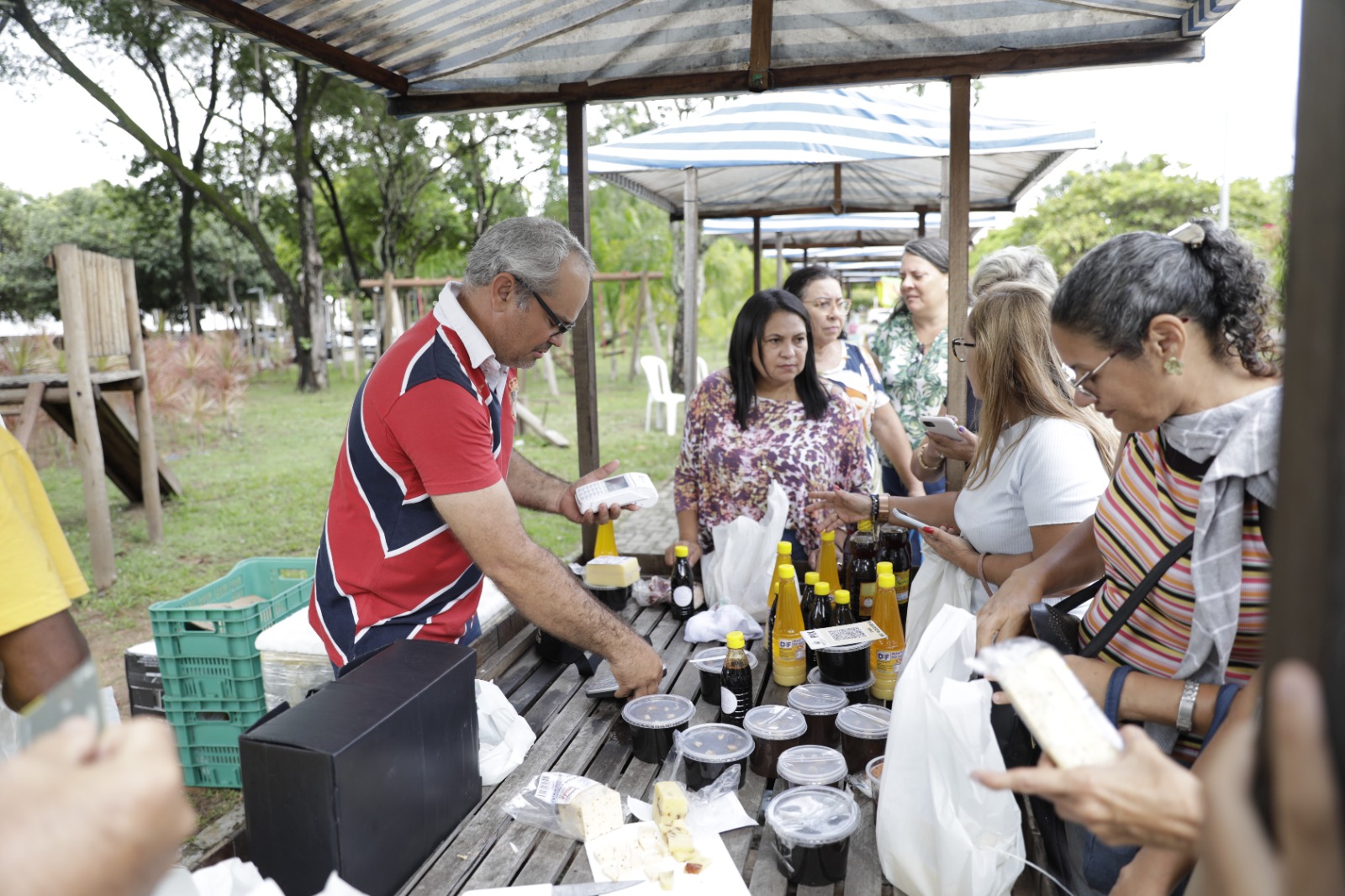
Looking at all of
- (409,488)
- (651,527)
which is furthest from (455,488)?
(651,527)

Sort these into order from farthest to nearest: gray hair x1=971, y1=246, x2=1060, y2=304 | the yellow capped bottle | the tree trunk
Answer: the tree trunk < the yellow capped bottle < gray hair x1=971, y1=246, x2=1060, y2=304

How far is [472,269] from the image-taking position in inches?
99.2

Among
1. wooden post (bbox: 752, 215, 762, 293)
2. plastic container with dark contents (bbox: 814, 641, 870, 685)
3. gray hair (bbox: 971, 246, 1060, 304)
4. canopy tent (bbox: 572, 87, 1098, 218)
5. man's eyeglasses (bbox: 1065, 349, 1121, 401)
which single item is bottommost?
plastic container with dark contents (bbox: 814, 641, 870, 685)

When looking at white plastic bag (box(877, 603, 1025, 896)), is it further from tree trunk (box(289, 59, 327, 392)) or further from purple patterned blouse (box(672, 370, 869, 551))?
tree trunk (box(289, 59, 327, 392))

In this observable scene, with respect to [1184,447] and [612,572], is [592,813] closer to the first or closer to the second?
[1184,447]

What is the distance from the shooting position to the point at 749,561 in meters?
3.13

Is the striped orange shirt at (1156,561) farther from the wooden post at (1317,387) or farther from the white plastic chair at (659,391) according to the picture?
the white plastic chair at (659,391)

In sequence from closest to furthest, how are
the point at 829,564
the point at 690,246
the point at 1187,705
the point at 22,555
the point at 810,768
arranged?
1. the point at 22,555
2. the point at 1187,705
3. the point at 810,768
4. the point at 829,564
5. the point at 690,246

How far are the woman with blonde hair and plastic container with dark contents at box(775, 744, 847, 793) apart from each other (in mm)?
819

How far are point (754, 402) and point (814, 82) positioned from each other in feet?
4.21

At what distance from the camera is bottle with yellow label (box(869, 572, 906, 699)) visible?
242 centimetres

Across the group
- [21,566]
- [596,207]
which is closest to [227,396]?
[596,207]

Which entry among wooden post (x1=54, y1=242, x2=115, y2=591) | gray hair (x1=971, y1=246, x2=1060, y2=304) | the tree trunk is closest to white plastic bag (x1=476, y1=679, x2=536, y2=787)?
gray hair (x1=971, y1=246, x2=1060, y2=304)

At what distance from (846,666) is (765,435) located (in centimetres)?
135
